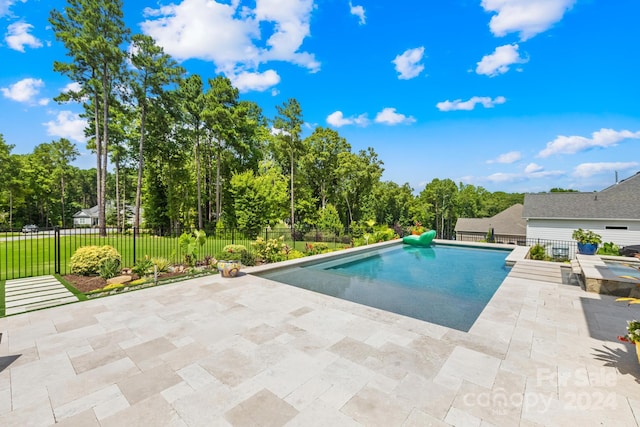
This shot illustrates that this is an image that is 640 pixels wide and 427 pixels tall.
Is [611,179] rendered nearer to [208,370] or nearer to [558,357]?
[558,357]

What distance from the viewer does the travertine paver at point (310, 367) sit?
8.01 feet

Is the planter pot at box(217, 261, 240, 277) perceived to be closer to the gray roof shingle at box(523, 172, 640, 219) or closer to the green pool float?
the green pool float

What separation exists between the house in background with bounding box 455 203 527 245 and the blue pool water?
1507cm

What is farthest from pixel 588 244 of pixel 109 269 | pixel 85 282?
pixel 85 282

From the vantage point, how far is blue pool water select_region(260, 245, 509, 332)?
19.2ft

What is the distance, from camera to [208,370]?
3135mm

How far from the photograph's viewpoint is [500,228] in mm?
30031

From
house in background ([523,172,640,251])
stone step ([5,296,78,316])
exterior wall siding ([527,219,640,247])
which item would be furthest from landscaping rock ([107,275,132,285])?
exterior wall siding ([527,219,640,247])

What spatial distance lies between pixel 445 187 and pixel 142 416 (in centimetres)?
5168

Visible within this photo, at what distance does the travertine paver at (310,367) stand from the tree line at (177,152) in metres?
15.2

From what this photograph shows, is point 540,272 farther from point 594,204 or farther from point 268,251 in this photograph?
point 594,204

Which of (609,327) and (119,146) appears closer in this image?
(609,327)

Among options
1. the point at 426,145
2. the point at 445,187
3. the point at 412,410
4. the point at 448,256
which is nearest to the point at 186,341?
the point at 412,410

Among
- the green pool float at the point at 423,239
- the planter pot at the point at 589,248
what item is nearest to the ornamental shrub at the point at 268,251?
the green pool float at the point at 423,239
